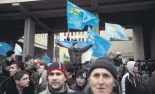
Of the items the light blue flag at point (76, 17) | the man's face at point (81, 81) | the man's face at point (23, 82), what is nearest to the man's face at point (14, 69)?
the man's face at point (23, 82)

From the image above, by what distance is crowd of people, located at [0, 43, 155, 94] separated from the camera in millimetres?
2250

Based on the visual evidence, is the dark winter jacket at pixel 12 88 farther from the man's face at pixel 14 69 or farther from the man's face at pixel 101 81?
the man's face at pixel 101 81

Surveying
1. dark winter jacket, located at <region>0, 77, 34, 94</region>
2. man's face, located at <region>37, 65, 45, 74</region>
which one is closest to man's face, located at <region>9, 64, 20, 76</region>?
dark winter jacket, located at <region>0, 77, 34, 94</region>

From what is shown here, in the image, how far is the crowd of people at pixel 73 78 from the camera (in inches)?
88.6

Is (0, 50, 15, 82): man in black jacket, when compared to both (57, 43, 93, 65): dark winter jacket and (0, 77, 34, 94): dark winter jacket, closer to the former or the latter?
(0, 77, 34, 94): dark winter jacket

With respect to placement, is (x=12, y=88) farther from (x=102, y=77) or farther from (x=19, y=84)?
(x=102, y=77)

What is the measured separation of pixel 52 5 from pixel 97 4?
381 cm

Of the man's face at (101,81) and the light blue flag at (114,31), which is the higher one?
the light blue flag at (114,31)

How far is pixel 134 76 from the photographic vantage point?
6.01 metres

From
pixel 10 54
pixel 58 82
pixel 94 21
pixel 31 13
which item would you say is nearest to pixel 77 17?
pixel 94 21

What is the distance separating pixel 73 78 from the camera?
616 cm

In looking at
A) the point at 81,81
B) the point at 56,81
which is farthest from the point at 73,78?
the point at 56,81

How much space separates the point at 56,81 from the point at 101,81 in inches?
49.7

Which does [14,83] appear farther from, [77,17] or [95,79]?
[77,17]
